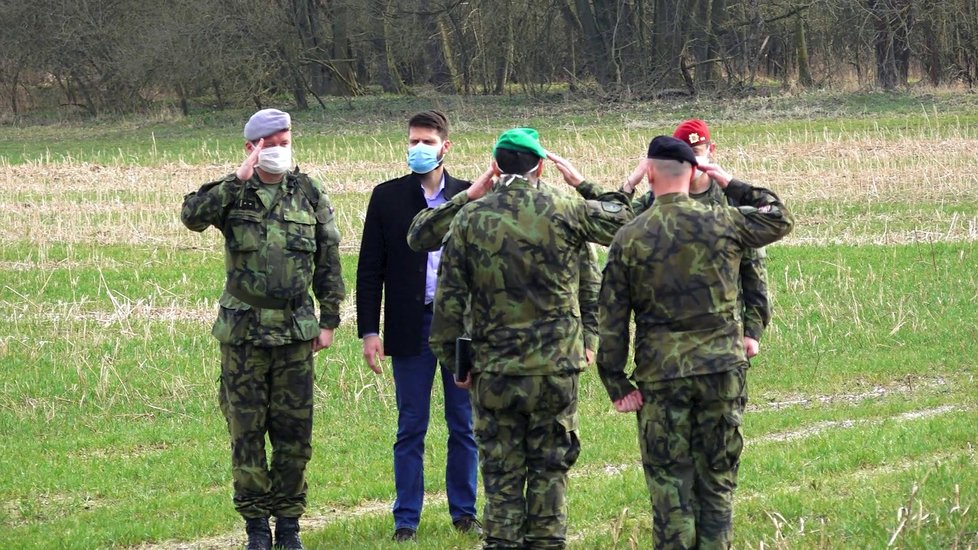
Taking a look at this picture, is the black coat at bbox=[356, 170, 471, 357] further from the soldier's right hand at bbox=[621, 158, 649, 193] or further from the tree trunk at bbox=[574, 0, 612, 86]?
the tree trunk at bbox=[574, 0, 612, 86]

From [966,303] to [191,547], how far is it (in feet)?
29.9

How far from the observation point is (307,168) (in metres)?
28.0

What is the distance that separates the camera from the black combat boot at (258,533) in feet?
22.2

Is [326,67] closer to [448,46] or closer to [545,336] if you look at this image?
[448,46]

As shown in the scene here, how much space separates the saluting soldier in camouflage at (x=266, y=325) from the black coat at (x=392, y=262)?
31cm

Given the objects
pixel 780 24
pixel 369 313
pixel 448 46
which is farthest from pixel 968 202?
pixel 448 46

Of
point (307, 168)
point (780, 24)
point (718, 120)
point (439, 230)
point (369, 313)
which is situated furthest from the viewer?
point (780, 24)

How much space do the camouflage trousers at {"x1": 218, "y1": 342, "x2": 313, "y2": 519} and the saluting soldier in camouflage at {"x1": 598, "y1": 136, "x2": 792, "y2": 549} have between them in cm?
179

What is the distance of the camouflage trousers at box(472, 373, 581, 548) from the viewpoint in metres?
5.81

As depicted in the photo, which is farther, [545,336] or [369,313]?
[369,313]

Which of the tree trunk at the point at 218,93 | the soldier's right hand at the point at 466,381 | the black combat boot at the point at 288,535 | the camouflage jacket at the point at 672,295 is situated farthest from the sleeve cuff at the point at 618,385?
the tree trunk at the point at 218,93

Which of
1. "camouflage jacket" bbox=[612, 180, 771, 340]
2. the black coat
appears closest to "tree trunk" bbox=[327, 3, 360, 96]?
the black coat

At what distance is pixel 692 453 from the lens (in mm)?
5746

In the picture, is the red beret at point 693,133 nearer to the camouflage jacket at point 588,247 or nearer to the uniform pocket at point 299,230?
the camouflage jacket at point 588,247
